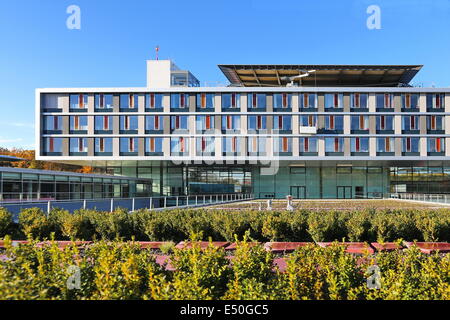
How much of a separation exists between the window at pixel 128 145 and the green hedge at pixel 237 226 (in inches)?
1475

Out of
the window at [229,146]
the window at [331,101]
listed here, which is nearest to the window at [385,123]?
the window at [331,101]

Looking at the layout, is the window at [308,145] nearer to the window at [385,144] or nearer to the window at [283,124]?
the window at [283,124]

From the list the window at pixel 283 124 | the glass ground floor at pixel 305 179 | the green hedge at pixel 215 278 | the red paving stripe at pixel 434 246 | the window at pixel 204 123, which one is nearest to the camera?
the green hedge at pixel 215 278

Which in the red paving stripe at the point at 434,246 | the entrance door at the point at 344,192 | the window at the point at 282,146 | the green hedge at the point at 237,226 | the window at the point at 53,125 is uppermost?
the window at the point at 53,125

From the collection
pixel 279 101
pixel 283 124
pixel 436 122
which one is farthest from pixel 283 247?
pixel 436 122

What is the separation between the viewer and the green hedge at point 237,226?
12055mm

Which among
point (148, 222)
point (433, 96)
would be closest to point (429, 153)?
point (433, 96)

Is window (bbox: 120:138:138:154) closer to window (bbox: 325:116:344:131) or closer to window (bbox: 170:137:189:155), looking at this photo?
window (bbox: 170:137:189:155)

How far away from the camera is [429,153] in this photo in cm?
5019

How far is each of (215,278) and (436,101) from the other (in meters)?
54.6

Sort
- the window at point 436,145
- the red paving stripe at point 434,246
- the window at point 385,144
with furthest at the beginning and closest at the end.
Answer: the window at point 385,144
the window at point 436,145
the red paving stripe at point 434,246

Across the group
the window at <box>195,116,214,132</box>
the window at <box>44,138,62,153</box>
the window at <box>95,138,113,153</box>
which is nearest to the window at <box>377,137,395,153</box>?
the window at <box>195,116,214,132</box>

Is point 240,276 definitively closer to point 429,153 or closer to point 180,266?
point 180,266

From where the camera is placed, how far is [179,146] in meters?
50.2
